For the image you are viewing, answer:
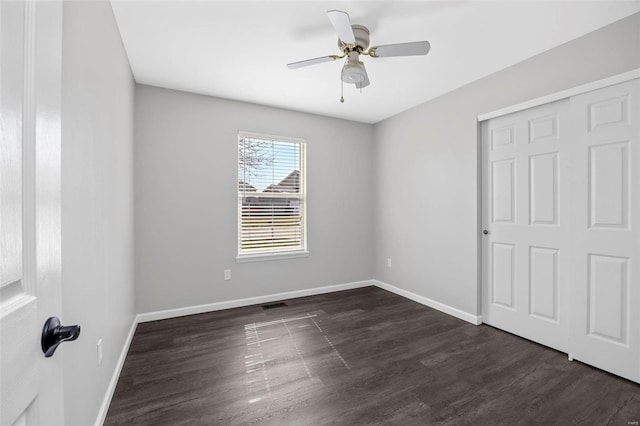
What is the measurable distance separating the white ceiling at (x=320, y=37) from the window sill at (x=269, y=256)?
2.02 m

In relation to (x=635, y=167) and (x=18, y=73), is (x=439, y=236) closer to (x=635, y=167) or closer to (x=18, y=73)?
(x=635, y=167)

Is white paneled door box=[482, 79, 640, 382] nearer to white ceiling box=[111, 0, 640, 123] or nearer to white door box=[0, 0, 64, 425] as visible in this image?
white ceiling box=[111, 0, 640, 123]

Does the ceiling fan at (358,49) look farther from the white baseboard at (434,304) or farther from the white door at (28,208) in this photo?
the white baseboard at (434,304)

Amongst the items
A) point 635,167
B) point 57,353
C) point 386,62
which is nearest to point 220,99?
point 386,62

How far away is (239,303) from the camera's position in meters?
3.56

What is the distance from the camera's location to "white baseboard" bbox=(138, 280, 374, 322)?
10.3 feet

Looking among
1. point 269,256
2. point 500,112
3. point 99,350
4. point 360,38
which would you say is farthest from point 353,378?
point 500,112

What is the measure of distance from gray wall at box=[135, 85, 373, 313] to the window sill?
63mm

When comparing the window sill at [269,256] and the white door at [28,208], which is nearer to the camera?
the white door at [28,208]

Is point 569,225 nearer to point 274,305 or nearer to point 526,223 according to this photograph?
point 526,223

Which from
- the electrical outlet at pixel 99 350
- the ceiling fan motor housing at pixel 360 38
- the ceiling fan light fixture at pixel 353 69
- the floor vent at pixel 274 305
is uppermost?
the ceiling fan motor housing at pixel 360 38

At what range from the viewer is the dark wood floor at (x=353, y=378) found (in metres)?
1.72

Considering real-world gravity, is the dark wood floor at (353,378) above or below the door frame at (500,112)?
below

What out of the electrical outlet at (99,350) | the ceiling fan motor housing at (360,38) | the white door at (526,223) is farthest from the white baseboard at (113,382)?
the white door at (526,223)
